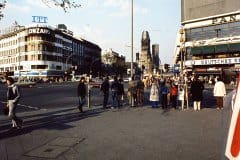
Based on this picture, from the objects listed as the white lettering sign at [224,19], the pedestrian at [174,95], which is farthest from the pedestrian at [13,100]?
the white lettering sign at [224,19]

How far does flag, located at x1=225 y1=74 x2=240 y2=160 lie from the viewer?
1934 mm

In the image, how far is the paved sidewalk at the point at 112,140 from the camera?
8.68 meters

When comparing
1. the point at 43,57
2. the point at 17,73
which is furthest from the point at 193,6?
the point at 17,73

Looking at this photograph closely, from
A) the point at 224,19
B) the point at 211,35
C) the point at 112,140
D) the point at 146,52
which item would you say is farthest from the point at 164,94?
the point at 146,52

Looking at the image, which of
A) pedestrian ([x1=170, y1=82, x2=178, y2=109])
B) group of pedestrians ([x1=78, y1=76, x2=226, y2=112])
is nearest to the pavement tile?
group of pedestrians ([x1=78, y1=76, x2=226, y2=112])

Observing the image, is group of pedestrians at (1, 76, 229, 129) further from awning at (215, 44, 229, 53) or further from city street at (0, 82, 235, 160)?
awning at (215, 44, 229, 53)

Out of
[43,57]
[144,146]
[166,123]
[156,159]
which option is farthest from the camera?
[43,57]

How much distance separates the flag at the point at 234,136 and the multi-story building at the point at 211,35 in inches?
2547

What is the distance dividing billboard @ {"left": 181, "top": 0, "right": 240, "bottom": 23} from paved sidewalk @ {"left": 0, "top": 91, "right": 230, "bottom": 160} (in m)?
59.4

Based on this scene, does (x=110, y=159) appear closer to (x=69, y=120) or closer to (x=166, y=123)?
(x=166, y=123)

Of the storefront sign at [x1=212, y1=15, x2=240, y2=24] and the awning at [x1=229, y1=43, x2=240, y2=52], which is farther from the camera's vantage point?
the storefront sign at [x1=212, y1=15, x2=240, y2=24]

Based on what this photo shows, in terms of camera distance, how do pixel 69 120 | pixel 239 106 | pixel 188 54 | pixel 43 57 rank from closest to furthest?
1. pixel 239 106
2. pixel 69 120
3. pixel 188 54
4. pixel 43 57

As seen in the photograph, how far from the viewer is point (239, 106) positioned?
6.54 ft

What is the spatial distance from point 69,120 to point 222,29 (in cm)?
5947
